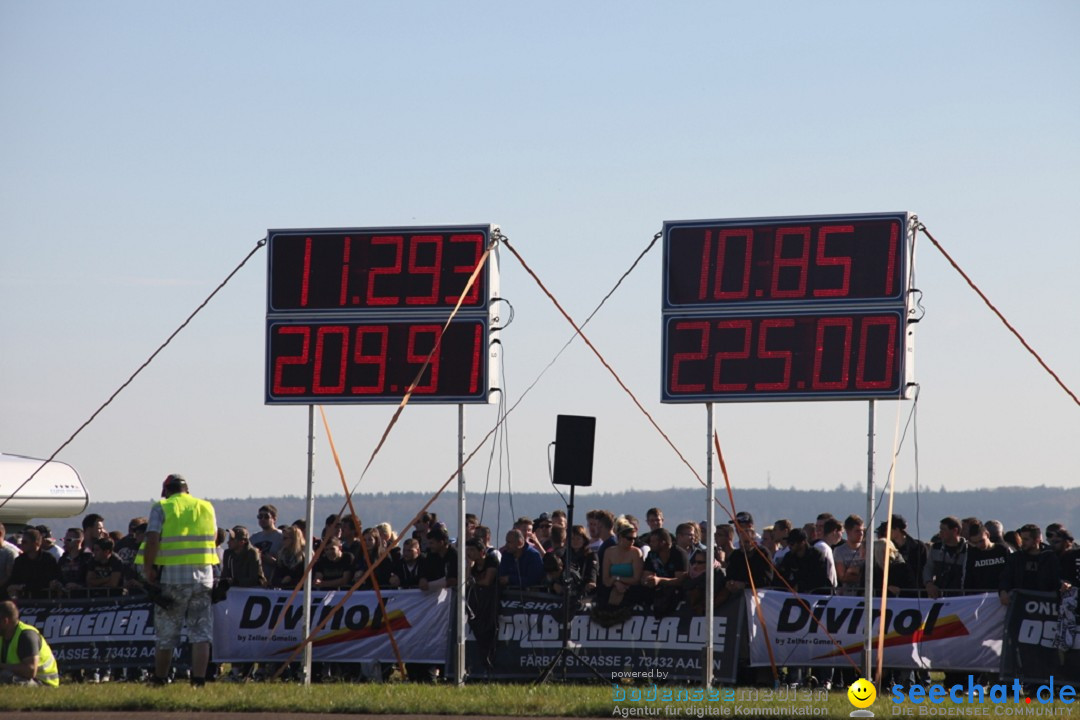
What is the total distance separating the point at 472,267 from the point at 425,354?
1.07 metres

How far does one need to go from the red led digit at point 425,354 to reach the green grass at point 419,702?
318 centimetres

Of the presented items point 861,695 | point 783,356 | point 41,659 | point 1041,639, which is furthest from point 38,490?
point 1041,639

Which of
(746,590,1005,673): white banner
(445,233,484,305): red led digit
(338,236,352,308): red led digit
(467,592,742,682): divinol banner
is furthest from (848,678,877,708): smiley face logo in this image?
(338,236,352,308): red led digit

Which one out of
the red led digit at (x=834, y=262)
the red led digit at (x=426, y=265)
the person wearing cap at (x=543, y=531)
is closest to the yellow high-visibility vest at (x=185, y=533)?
the red led digit at (x=426, y=265)

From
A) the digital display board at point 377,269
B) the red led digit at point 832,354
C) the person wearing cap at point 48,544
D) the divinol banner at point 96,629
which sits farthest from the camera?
the person wearing cap at point 48,544

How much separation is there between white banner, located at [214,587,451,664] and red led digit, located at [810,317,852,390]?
196 inches

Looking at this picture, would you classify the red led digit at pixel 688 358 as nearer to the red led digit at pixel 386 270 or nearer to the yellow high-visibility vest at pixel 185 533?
the red led digit at pixel 386 270

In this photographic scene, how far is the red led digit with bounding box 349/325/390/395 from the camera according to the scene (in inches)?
661

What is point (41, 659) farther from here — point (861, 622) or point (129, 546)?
point (861, 622)

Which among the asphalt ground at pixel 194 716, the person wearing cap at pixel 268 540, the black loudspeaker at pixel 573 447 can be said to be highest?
the black loudspeaker at pixel 573 447

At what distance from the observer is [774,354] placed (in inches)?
622

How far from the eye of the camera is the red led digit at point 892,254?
1552 centimetres

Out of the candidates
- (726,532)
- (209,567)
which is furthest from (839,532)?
(209,567)

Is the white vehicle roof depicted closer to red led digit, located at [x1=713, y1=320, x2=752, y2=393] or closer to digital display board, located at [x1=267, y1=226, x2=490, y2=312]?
digital display board, located at [x1=267, y1=226, x2=490, y2=312]
